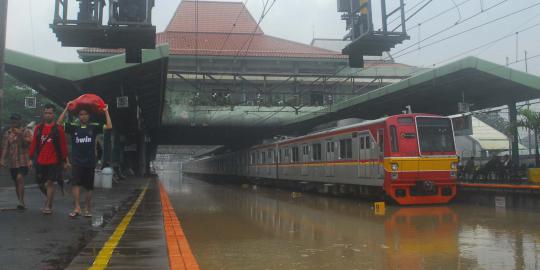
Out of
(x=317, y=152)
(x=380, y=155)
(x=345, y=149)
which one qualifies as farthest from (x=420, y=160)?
(x=317, y=152)

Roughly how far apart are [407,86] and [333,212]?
35.7 feet

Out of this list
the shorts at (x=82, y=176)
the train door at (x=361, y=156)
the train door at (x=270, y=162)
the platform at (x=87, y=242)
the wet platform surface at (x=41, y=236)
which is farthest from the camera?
the train door at (x=270, y=162)

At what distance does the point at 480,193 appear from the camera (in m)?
16.4

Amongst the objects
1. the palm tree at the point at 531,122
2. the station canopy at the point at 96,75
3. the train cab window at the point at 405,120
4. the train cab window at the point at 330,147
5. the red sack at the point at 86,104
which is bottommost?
the train cab window at the point at 330,147

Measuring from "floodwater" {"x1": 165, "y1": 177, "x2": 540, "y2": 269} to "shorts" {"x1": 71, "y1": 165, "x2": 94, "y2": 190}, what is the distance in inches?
72.5

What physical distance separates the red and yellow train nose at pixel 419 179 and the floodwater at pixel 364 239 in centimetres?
147

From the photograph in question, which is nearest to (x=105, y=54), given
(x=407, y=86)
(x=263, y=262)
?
(x=407, y=86)

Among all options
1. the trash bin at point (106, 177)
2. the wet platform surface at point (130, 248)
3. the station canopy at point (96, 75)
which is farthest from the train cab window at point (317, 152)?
the wet platform surface at point (130, 248)

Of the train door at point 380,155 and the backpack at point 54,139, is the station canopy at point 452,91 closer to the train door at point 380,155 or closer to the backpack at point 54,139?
the train door at point 380,155

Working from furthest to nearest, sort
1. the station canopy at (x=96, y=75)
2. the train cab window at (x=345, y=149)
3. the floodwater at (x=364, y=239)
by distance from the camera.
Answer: the train cab window at (x=345, y=149), the station canopy at (x=96, y=75), the floodwater at (x=364, y=239)

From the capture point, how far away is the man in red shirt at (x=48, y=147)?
834 cm

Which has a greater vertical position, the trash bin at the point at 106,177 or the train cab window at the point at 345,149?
the train cab window at the point at 345,149

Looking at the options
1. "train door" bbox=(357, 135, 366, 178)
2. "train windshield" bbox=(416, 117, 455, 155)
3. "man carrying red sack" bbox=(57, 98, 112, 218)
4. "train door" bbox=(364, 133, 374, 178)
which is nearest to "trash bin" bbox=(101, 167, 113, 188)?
"train door" bbox=(357, 135, 366, 178)

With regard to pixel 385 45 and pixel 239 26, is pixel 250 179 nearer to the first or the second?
pixel 239 26
